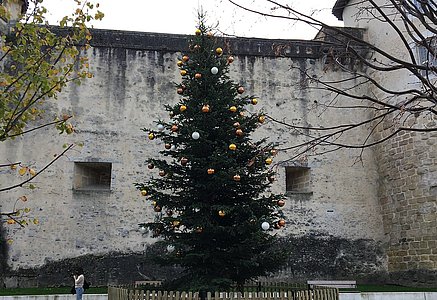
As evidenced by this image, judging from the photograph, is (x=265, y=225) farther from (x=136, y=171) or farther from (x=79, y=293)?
(x=136, y=171)

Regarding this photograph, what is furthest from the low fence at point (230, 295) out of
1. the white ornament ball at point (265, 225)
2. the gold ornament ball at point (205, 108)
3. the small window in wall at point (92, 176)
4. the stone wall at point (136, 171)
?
the small window in wall at point (92, 176)

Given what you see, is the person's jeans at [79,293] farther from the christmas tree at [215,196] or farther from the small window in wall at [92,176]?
the small window in wall at [92,176]

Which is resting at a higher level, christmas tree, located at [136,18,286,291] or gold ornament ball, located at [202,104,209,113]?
gold ornament ball, located at [202,104,209,113]

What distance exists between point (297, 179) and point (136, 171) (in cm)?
499

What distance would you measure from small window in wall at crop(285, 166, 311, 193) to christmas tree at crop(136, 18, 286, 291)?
7026mm

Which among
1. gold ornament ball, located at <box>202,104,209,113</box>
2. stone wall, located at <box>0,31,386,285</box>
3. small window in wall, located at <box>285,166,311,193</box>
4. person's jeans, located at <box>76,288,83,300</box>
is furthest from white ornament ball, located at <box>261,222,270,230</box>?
small window in wall, located at <box>285,166,311,193</box>

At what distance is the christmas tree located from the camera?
7.37 meters

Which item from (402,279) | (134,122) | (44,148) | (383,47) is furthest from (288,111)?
(44,148)

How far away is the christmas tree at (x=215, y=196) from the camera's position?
737 cm

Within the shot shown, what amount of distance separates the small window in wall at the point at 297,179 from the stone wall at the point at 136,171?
227mm

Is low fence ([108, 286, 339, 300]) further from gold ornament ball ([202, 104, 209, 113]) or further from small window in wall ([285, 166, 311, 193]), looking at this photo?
small window in wall ([285, 166, 311, 193])

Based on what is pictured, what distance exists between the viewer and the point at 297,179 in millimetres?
15344

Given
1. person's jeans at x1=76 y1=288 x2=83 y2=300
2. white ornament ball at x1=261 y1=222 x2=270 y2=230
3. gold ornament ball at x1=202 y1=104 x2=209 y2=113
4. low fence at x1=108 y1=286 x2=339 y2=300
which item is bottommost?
person's jeans at x1=76 y1=288 x2=83 y2=300

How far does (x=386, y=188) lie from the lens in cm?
1427
